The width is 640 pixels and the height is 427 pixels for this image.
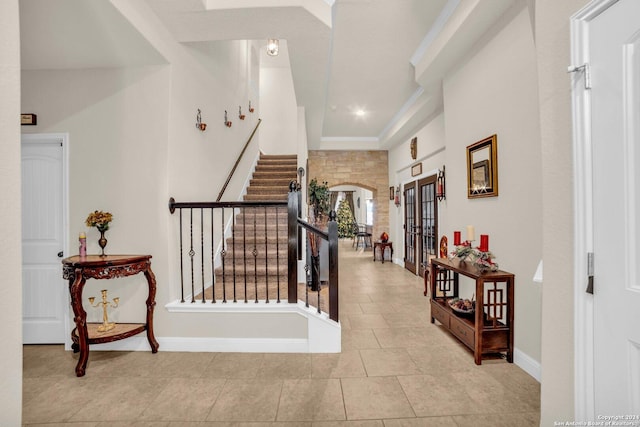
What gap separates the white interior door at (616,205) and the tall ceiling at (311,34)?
5.83ft

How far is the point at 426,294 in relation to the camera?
469 cm

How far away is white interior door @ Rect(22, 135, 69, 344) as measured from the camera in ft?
9.21

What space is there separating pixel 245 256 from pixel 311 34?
93.2 inches

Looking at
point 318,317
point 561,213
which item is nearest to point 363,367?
point 318,317

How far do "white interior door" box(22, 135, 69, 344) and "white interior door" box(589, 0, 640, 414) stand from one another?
379cm

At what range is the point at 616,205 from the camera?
1138 millimetres

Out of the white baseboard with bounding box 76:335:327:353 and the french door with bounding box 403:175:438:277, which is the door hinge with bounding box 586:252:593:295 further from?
the french door with bounding box 403:175:438:277

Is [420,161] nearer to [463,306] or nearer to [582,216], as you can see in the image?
[463,306]

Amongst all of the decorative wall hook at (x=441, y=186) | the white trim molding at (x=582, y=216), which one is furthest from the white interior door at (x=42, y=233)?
the decorative wall hook at (x=441, y=186)

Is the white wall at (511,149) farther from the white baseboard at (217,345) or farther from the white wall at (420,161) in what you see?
the white baseboard at (217,345)

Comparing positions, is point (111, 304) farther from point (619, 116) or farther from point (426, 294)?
point (426, 294)

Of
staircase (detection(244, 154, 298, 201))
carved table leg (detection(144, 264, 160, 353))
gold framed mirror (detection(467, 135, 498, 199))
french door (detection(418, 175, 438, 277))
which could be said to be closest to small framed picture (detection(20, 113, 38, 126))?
carved table leg (detection(144, 264, 160, 353))

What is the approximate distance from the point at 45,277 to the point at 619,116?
4.20 m

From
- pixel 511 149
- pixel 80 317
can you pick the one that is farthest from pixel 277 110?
pixel 80 317
